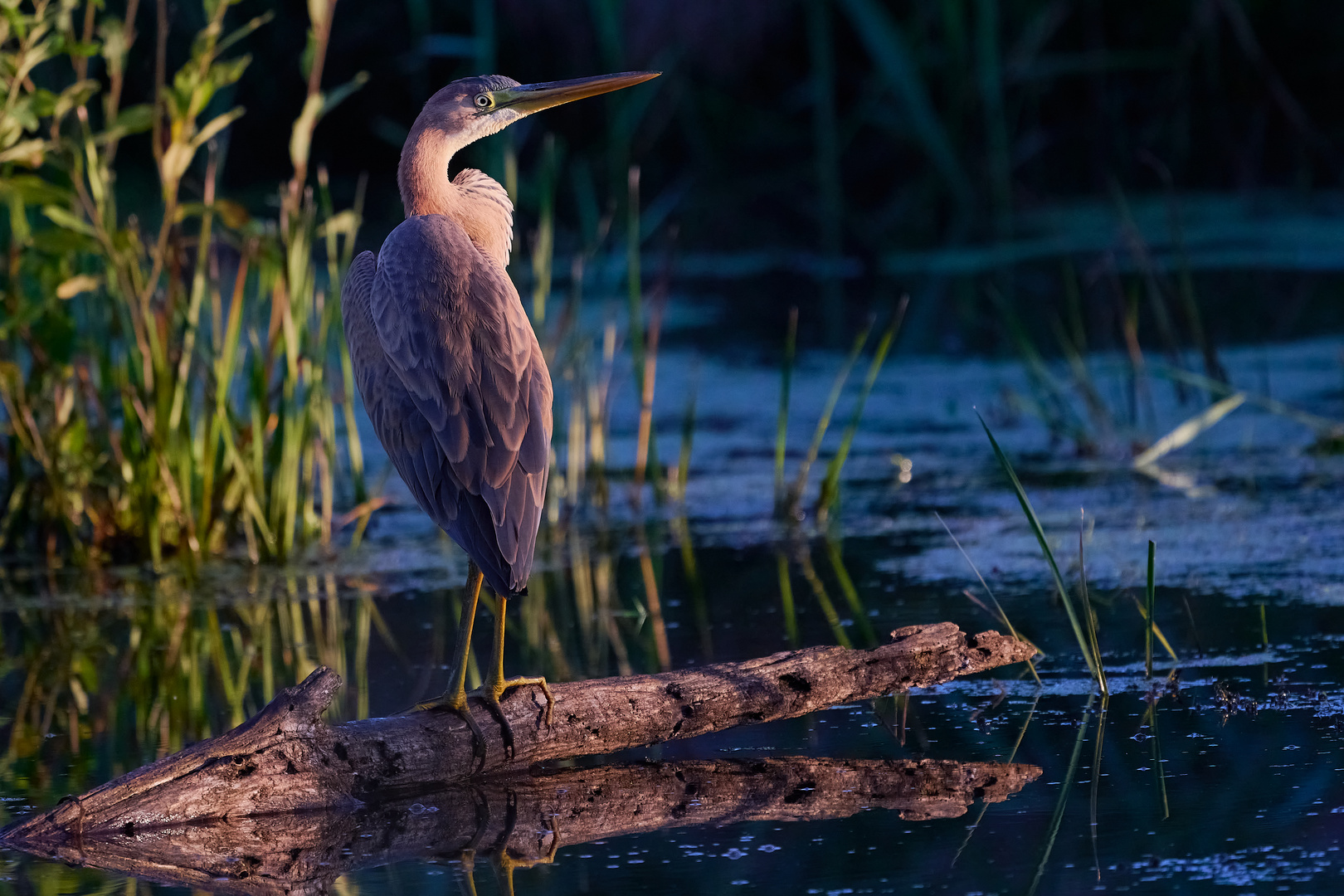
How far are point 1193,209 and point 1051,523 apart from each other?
6018mm

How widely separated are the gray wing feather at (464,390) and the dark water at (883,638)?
0.50m

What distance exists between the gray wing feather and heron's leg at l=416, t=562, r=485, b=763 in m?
0.16

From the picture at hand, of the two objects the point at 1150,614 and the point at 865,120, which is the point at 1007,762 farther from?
the point at 865,120

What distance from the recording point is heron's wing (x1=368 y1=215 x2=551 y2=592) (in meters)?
3.22

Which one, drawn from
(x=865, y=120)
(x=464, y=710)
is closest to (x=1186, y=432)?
(x=464, y=710)

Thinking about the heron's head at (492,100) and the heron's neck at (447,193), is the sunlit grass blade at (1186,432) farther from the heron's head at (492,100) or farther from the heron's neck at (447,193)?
the heron's neck at (447,193)

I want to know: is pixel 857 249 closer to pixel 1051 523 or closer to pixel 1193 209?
pixel 1193 209

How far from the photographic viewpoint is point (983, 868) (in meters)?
2.54

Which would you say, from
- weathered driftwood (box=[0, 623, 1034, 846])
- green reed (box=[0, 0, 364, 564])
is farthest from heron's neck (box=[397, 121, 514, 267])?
weathered driftwood (box=[0, 623, 1034, 846])

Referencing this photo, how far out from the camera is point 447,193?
3760 millimetres

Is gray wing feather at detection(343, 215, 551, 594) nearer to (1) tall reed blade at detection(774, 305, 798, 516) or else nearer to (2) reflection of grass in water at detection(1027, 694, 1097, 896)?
(2) reflection of grass in water at detection(1027, 694, 1097, 896)

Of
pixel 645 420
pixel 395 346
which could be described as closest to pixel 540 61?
pixel 645 420

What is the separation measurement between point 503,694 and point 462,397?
1.82 feet

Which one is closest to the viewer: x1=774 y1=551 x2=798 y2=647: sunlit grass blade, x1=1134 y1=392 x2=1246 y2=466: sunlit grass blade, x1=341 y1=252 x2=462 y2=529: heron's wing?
x1=341 y1=252 x2=462 y2=529: heron's wing
